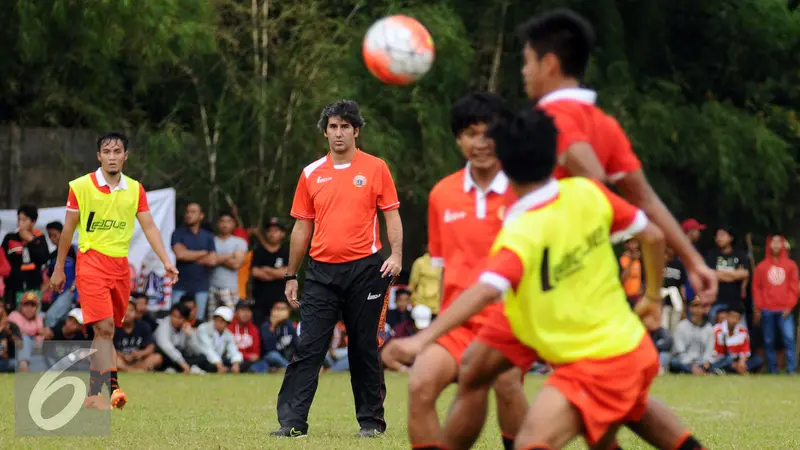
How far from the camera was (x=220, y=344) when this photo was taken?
57.9 feet

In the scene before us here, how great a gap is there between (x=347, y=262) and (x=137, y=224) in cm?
897

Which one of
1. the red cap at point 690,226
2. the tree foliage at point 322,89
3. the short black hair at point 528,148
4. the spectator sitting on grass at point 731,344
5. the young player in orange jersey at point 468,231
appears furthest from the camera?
the red cap at point 690,226

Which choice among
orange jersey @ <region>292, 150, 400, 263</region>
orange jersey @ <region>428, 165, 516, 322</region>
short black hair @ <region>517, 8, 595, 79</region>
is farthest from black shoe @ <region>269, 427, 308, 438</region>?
short black hair @ <region>517, 8, 595, 79</region>

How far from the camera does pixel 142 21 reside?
1827 cm

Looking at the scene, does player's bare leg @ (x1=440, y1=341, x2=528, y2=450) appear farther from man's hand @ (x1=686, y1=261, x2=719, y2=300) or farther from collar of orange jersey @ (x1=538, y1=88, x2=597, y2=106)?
collar of orange jersey @ (x1=538, y1=88, x2=597, y2=106)

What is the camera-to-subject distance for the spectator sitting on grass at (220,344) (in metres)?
17.5

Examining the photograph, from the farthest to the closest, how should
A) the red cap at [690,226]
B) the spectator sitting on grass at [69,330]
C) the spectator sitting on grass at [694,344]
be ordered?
the red cap at [690,226], the spectator sitting on grass at [694,344], the spectator sitting on grass at [69,330]

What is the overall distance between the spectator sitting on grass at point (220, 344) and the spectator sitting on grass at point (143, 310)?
0.58m

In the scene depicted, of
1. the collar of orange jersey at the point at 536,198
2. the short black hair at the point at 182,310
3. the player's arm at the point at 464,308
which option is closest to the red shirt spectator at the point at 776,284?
the short black hair at the point at 182,310

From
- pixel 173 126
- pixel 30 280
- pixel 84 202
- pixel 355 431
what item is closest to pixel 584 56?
pixel 355 431

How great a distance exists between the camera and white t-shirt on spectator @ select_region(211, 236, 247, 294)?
18062 mm

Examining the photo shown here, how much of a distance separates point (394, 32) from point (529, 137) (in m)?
4.75

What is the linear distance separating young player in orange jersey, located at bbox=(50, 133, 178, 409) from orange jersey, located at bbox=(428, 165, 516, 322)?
5018mm

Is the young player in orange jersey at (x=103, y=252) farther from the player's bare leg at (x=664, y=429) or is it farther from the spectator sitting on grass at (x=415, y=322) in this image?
the spectator sitting on grass at (x=415, y=322)
